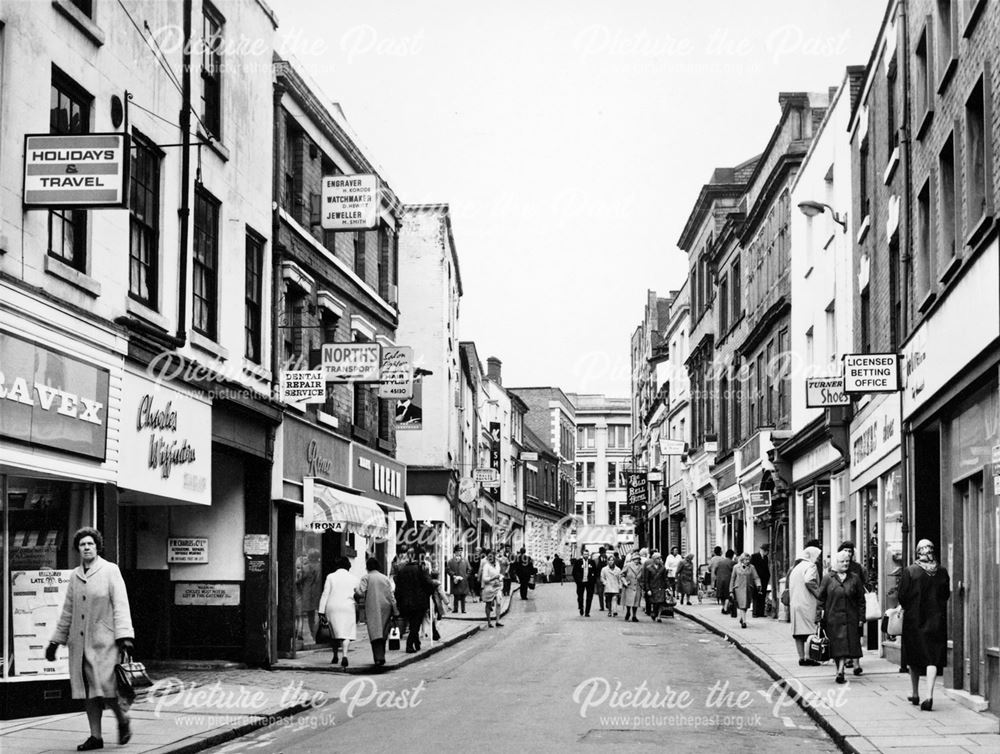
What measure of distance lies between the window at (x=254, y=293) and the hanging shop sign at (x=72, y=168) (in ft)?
26.3

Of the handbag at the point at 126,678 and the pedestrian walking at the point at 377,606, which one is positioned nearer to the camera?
the handbag at the point at 126,678

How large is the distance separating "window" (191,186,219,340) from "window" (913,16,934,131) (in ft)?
32.0

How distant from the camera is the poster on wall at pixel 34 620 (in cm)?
1483

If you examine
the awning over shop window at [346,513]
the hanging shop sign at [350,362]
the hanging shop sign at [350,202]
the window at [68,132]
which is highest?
the hanging shop sign at [350,202]

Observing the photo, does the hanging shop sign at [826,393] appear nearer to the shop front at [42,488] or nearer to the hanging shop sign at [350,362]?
the hanging shop sign at [350,362]

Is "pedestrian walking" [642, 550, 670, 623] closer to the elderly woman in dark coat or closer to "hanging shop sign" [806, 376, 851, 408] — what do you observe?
"hanging shop sign" [806, 376, 851, 408]

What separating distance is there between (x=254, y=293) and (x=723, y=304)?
28.1 meters

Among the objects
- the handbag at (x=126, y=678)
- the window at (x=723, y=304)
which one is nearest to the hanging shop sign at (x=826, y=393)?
the handbag at (x=126, y=678)

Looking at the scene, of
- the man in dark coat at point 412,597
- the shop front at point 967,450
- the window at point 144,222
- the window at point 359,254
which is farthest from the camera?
the window at point 359,254

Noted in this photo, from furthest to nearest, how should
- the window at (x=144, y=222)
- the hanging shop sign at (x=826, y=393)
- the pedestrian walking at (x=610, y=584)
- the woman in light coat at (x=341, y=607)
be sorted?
the pedestrian walking at (x=610, y=584), the hanging shop sign at (x=826, y=393), the woman in light coat at (x=341, y=607), the window at (x=144, y=222)

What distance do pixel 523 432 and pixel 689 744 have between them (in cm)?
7674

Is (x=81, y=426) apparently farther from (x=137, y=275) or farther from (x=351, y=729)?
(x=351, y=729)

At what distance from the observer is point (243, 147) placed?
2189 cm

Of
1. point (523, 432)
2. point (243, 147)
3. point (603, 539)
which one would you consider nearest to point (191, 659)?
point (243, 147)
